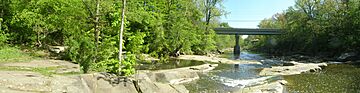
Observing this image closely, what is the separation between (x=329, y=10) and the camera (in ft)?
203

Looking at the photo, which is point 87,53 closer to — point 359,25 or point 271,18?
point 359,25

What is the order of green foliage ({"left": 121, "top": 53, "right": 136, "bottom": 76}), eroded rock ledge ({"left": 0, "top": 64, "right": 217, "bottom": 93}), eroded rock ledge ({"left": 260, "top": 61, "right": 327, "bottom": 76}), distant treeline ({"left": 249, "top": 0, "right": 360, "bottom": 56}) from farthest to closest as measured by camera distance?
1. distant treeline ({"left": 249, "top": 0, "right": 360, "bottom": 56})
2. eroded rock ledge ({"left": 260, "top": 61, "right": 327, "bottom": 76})
3. green foliage ({"left": 121, "top": 53, "right": 136, "bottom": 76})
4. eroded rock ledge ({"left": 0, "top": 64, "right": 217, "bottom": 93})

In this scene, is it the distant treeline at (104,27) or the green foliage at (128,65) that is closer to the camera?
the green foliage at (128,65)

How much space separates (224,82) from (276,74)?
726cm

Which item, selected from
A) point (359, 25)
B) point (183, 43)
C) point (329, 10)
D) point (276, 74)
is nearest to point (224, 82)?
point (276, 74)

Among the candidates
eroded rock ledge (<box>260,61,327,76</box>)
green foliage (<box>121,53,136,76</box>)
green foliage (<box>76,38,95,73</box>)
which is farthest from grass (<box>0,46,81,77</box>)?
eroded rock ledge (<box>260,61,327,76</box>)

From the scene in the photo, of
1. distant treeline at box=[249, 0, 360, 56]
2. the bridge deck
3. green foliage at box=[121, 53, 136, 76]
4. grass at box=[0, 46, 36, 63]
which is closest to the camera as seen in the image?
green foliage at box=[121, 53, 136, 76]

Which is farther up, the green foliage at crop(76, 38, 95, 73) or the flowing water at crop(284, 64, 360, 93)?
the green foliage at crop(76, 38, 95, 73)

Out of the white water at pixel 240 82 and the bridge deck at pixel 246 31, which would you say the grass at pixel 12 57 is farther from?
the bridge deck at pixel 246 31

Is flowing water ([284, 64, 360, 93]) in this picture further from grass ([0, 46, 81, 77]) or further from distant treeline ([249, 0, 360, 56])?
distant treeline ([249, 0, 360, 56])

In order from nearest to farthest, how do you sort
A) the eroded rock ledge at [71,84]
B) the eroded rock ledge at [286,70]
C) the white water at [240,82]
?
the eroded rock ledge at [71,84] → the white water at [240,82] → the eroded rock ledge at [286,70]

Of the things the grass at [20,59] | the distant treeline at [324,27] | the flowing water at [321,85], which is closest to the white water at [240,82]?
the flowing water at [321,85]

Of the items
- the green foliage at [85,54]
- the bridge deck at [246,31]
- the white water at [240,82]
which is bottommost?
the white water at [240,82]

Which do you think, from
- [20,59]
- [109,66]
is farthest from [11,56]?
[109,66]
